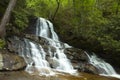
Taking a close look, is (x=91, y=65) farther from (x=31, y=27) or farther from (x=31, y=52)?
(x=31, y=27)

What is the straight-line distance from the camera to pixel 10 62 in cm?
1468

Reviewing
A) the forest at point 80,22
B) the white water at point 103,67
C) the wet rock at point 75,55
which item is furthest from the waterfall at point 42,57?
the white water at point 103,67

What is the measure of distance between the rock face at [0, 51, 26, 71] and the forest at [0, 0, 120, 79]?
1130mm

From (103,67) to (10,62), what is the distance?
28.0 feet

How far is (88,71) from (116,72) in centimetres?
325

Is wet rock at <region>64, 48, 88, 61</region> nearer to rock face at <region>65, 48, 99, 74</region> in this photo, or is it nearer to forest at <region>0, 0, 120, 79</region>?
rock face at <region>65, 48, 99, 74</region>

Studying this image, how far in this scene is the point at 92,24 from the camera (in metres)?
24.1

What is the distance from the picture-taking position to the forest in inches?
791

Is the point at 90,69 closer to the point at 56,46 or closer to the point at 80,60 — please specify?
the point at 80,60

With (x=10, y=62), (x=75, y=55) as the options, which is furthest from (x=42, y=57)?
(x=10, y=62)

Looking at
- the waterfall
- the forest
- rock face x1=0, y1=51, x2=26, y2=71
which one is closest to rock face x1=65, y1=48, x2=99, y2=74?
the waterfall

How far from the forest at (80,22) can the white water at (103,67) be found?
1213 millimetres

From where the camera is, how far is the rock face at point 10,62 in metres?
14.2

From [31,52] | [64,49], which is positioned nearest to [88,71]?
[64,49]
